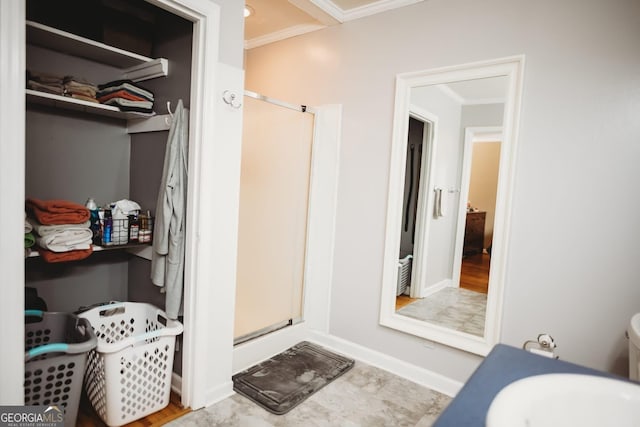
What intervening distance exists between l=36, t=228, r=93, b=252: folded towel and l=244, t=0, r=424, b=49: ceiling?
1.86m

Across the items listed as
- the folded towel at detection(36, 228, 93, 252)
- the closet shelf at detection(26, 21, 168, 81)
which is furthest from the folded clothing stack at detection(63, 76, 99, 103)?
the folded towel at detection(36, 228, 93, 252)

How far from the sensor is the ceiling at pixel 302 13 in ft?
8.21

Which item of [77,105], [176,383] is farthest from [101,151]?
[176,383]

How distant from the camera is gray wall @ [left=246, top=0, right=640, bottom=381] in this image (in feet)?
5.84

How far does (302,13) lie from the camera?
2705 mm

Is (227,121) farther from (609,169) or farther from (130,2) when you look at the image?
(609,169)

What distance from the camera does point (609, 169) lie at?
1805 millimetres

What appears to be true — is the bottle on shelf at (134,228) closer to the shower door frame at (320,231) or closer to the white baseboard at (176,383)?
the white baseboard at (176,383)

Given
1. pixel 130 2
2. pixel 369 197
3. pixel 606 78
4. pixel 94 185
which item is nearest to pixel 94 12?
pixel 130 2

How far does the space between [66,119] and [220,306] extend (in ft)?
4.61

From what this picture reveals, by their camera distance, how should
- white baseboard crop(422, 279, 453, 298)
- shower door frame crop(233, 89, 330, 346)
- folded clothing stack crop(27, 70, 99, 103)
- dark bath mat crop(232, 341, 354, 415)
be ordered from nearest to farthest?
1. folded clothing stack crop(27, 70, 99, 103)
2. dark bath mat crop(232, 341, 354, 415)
3. white baseboard crop(422, 279, 453, 298)
4. shower door frame crop(233, 89, 330, 346)

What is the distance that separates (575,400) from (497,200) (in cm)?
141

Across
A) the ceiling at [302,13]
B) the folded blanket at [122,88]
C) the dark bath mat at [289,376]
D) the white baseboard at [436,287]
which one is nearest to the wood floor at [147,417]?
the dark bath mat at [289,376]

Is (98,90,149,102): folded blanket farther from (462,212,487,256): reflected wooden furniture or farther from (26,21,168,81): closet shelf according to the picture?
(462,212,487,256): reflected wooden furniture
